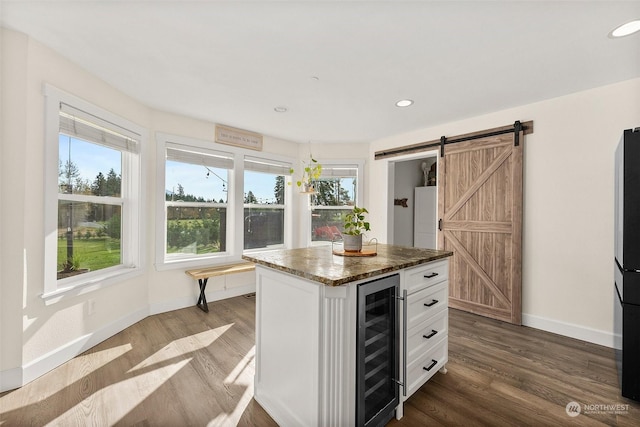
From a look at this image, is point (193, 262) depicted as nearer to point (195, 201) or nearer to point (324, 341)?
point (195, 201)

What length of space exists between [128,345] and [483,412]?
9.81ft

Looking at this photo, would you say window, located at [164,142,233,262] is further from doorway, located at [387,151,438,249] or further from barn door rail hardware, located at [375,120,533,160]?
doorway, located at [387,151,438,249]

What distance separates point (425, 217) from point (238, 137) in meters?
3.80

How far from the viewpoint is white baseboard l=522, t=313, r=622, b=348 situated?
275 centimetres

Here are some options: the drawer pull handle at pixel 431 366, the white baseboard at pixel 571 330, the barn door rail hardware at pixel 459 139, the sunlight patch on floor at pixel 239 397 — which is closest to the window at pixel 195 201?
the sunlight patch on floor at pixel 239 397

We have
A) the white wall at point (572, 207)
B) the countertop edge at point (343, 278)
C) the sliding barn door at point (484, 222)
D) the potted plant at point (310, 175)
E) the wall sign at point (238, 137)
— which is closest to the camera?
the countertop edge at point (343, 278)

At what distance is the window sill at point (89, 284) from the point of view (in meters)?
2.29

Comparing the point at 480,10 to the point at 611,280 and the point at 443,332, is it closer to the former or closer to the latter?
the point at 443,332

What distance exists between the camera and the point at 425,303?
2.01 metres

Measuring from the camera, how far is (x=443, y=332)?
2240 millimetres

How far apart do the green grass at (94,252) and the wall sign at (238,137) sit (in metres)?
1.85

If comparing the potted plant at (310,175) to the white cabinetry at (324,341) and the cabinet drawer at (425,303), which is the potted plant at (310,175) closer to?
the white cabinetry at (324,341)

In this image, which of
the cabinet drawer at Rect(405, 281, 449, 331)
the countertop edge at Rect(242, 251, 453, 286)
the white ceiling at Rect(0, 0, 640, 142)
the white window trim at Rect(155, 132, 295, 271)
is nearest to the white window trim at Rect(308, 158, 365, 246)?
the white window trim at Rect(155, 132, 295, 271)

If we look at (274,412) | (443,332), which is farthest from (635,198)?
(274,412)
